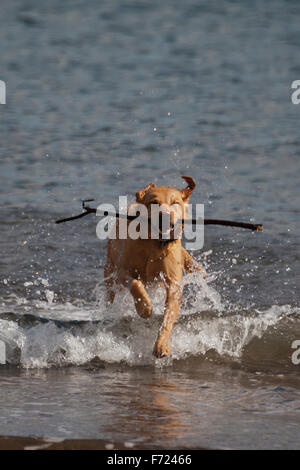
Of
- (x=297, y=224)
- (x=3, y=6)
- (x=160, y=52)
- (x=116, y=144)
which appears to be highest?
(x=3, y=6)

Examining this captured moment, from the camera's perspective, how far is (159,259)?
20.5 feet

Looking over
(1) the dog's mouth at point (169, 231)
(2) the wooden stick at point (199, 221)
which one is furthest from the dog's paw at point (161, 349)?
(2) the wooden stick at point (199, 221)

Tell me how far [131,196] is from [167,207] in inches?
195

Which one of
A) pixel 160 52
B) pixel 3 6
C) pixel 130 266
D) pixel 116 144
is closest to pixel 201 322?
pixel 130 266

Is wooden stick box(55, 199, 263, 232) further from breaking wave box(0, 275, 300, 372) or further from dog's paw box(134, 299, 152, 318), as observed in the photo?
breaking wave box(0, 275, 300, 372)

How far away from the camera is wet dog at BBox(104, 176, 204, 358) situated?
238 inches

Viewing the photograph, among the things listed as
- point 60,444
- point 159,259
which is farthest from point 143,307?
point 60,444

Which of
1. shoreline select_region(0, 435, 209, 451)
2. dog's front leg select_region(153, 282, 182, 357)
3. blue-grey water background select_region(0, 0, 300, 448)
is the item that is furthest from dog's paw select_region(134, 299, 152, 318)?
shoreline select_region(0, 435, 209, 451)

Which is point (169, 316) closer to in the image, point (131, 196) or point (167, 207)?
point (167, 207)

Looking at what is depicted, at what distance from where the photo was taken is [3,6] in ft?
86.5

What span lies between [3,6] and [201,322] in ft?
69.7

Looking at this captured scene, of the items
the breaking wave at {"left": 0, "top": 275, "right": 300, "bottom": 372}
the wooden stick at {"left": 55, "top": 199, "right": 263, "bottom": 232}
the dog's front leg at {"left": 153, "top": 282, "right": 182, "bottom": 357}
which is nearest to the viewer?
the wooden stick at {"left": 55, "top": 199, "right": 263, "bottom": 232}
